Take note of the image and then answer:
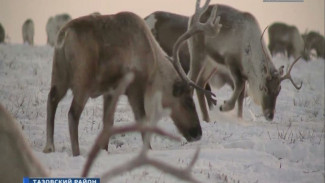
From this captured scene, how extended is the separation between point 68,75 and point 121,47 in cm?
35

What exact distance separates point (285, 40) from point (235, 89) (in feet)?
32.2

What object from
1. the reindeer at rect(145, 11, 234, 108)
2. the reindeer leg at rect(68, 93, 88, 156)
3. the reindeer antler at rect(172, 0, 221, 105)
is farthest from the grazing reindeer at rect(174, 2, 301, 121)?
the reindeer leg at rect(68, 93, 88, 156)

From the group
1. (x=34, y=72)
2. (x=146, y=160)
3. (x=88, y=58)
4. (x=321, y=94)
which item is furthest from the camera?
(x=321, y=94)

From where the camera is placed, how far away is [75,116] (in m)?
3.03

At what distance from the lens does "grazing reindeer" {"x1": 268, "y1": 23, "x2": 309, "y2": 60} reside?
45.0 feet

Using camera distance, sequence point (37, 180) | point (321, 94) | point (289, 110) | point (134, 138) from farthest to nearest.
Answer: point (321, 94)
point (289, 110)
point (134, 138)
point (37, 180)

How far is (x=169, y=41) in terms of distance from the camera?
210 inches

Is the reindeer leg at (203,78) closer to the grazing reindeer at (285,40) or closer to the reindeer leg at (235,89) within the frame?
the reindeer leg at (235,89)

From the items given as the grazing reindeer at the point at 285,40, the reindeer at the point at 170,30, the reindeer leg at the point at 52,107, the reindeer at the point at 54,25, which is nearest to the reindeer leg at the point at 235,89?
the reindeer at the point at 170,30

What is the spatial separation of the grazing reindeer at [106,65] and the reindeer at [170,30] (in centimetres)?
179

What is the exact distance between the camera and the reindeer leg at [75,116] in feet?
9.91

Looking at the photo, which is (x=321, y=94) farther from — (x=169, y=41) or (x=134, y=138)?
(x=134, y=138)

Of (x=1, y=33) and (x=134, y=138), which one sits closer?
(x=134, y=138)

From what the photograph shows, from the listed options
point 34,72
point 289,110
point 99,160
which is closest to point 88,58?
point 99,160
